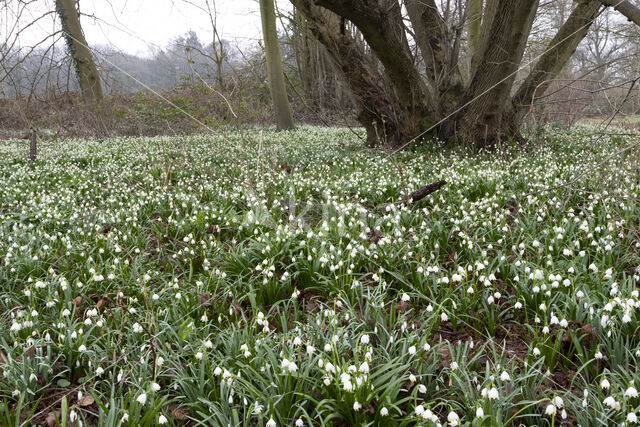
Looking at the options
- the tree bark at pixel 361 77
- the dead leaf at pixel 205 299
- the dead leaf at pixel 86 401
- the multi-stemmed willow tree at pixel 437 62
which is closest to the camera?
the dead leaf at pixel 86 401

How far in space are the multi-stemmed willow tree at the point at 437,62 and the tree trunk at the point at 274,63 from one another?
555cm

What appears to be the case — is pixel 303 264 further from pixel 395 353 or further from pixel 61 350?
pixel 61 350

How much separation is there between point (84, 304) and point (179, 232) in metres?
1.37

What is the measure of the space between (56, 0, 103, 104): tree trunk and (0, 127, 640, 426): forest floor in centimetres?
1106

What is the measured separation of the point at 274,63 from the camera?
13906 millimetres

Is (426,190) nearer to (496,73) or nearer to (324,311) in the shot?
(324,311)

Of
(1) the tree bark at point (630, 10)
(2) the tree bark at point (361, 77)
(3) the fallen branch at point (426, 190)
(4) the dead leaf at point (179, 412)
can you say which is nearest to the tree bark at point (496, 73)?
(2) the tree bark at point (361, 77)

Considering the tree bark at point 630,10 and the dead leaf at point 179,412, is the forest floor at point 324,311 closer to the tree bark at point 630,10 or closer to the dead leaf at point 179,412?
the dead leaf at point 179,412


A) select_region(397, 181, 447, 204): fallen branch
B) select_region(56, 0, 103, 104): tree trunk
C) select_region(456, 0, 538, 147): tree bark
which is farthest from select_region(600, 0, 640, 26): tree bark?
select_region(56, 0, 103, 104): tree trunk

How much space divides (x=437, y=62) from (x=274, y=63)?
6627mm

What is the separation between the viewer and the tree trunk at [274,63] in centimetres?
1338

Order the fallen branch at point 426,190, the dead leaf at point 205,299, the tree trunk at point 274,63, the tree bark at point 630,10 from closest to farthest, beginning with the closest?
the dead leaf at point 205,299 < the tree bark at point 630,10 < the fallen branch at point 426,190 < the tree trunk at point 274,63

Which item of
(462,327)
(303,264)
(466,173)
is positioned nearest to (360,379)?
(462,327)

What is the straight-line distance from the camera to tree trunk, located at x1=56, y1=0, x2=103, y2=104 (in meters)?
14.3
